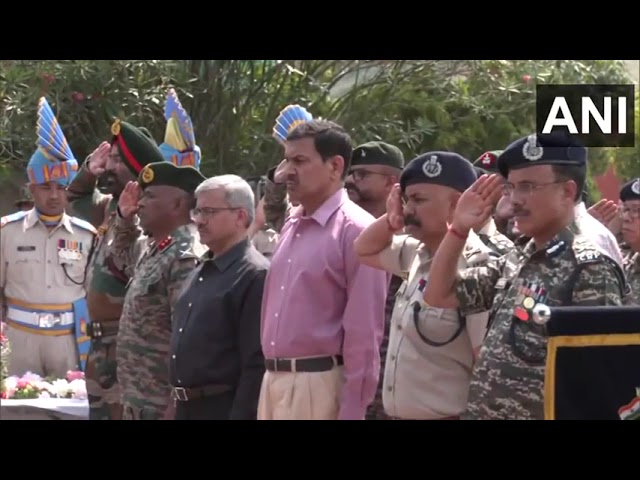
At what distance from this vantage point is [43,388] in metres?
8.80

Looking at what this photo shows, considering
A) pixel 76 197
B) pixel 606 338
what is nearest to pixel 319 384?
pixel 606 338

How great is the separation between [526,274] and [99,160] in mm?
4280

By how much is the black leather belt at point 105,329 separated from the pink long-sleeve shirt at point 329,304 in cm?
171

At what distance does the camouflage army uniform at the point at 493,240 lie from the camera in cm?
591

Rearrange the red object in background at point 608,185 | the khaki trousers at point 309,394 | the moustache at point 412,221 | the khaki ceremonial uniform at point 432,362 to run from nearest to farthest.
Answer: the khaki ceremonial uniform at point 432,362
the moustache at point 412,221
the khaki trousers at point 309,394
the red object in background at point 608,185

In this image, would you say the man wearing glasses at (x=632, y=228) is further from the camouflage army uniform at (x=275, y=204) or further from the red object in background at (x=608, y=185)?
the red object in background at (x=608, y=185)

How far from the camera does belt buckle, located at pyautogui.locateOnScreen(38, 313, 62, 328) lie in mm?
9891

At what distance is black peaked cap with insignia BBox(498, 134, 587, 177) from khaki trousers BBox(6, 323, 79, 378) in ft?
17.3

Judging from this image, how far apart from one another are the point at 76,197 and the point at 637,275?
11.7 feet

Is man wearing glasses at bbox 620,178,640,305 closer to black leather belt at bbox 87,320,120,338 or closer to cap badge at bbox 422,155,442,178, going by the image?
cap badge at bbox 422,155,442,178

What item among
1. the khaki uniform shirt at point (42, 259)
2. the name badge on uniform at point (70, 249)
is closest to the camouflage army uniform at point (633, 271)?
the khaki uniform shirt at point (42, 259)

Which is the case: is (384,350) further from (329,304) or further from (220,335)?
(220,335)

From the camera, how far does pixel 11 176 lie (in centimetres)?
1521

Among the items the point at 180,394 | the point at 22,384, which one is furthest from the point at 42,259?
the point at 180,394
